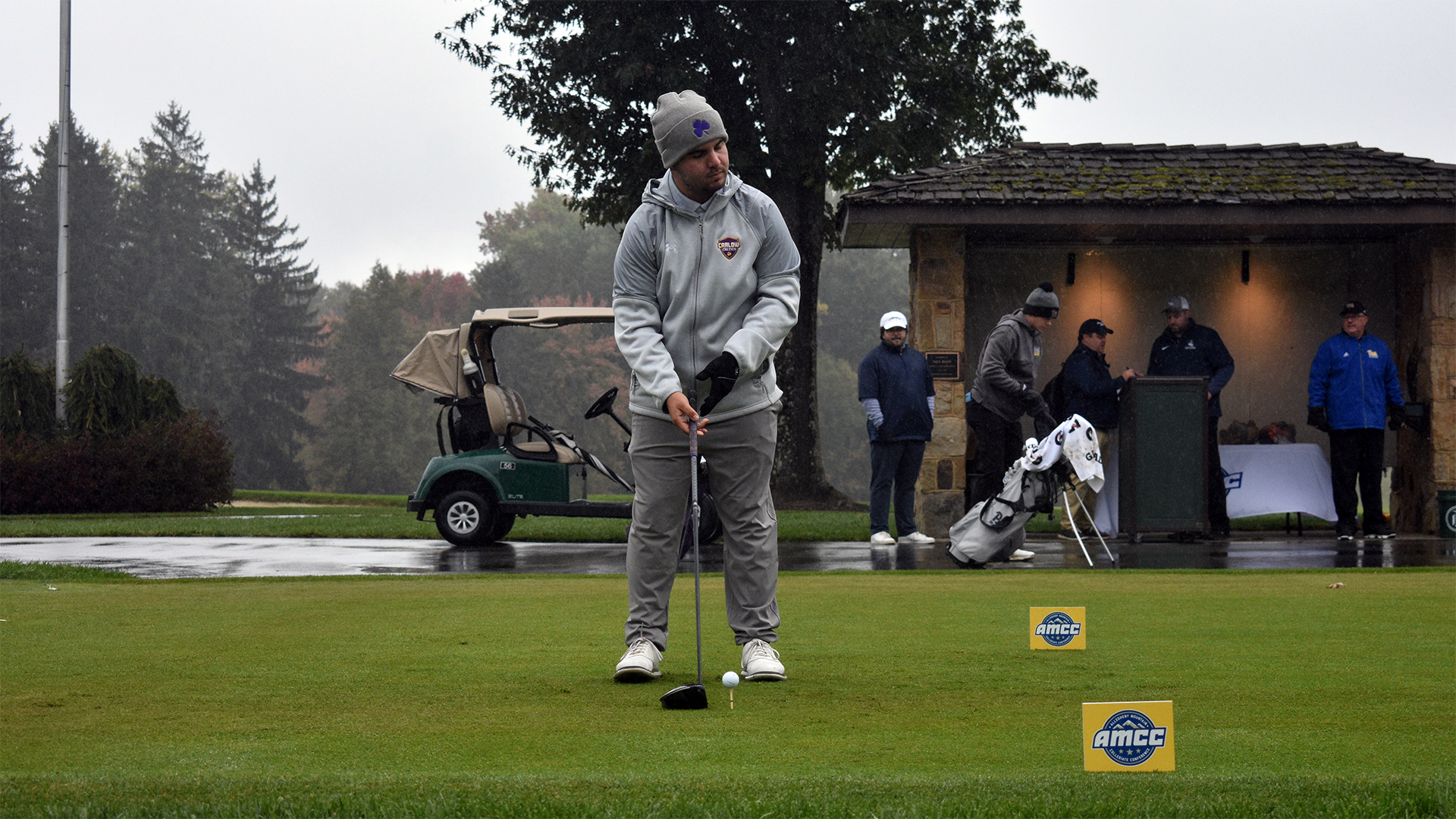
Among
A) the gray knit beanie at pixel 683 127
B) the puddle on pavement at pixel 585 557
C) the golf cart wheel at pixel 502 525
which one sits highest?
the gray knit beanie at pixel 683 127

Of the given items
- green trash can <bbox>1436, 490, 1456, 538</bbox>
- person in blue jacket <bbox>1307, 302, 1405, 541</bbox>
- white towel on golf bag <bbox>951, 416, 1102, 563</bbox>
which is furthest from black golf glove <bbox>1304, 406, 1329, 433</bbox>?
white towel on golf bag <bbox>951, 416, 1102, 563</bbox>

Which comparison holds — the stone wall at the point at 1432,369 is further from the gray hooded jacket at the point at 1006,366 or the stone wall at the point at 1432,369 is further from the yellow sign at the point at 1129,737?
the yellow sign at the point at 1129,737

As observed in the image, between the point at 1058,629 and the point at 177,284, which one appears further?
the point at 177,284

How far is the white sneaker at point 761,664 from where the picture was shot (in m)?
4.39

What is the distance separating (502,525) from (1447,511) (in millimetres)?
9016

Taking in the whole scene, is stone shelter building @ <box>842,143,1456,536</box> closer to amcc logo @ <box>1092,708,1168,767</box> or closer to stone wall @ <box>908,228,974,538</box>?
stone wall @ <box>908,228,974,538</box>

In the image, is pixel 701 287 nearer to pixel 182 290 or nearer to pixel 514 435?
pixel 514 435

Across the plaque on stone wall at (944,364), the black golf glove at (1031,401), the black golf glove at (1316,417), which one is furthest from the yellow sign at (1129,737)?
the plaque on stone wall at (944,364)

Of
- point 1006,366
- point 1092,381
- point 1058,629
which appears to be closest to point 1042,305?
point 1006,366

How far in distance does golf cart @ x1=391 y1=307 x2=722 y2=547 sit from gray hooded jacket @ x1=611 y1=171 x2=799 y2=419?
7.87m

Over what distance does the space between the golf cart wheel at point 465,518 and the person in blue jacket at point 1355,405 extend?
25.0 feet

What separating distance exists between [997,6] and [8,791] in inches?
909

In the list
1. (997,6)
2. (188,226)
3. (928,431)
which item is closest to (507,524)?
(928,431)

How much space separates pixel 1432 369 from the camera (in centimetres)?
1373
